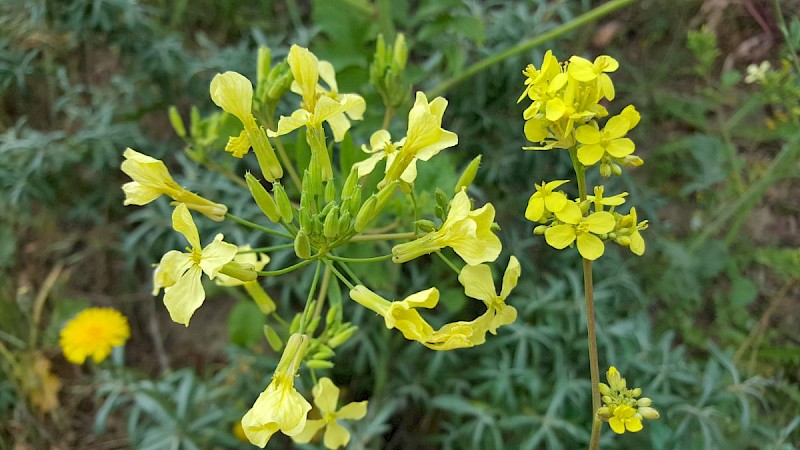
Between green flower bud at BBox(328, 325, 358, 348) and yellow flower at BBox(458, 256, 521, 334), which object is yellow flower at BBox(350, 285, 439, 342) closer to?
yellow flower at BBox(458, 256, 521, 334)

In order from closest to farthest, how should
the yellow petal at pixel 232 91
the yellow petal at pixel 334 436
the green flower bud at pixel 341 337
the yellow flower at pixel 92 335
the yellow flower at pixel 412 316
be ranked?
the yellow flower at pixel 412 316
the yellow petal at pixel 232 91
the green flower bud at pixel 341 337
the yellow petal at pixel 334 436
the yellow flower at pixel 92 335

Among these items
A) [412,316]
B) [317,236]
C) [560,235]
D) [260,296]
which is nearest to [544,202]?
[560,235]

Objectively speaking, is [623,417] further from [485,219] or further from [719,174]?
[719,174]

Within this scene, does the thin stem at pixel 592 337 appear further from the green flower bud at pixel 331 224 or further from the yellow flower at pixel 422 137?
the green flower bud at pixel 331 224

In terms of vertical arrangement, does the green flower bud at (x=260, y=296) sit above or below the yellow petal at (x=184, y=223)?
below

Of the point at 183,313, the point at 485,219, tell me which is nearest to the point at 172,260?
the point at 183,313

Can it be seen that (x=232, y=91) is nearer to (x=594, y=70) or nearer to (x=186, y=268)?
(x=186, y=268)

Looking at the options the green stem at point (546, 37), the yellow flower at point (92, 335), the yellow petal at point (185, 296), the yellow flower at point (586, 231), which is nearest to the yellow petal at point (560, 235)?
the yellow flower at point (586, 231)
